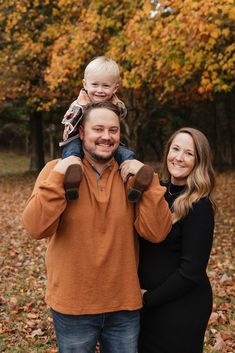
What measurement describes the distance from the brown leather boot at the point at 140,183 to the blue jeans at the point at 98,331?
71 cm

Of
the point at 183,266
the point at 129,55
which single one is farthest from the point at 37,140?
the point at 183,266

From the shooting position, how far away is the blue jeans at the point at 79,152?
103 inches

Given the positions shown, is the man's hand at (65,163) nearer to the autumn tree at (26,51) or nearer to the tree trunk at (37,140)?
the autumn tree at (26,51)

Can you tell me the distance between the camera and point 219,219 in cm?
1137

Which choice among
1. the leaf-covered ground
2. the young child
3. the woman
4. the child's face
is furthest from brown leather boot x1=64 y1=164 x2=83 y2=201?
the leaf-covered ground

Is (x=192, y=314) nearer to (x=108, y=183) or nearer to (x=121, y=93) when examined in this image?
(x=108, y=183)

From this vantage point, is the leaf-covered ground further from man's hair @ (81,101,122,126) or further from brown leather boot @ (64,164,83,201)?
man's hair @ (81,101,122,126)

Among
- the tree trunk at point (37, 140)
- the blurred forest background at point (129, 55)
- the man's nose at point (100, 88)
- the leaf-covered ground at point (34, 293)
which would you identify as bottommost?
the leaf-covered ground at point (34, 293)

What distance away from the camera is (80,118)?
9.10 ft

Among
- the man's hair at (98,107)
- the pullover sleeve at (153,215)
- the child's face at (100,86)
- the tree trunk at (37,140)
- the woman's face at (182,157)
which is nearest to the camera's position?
the pullover sleeve at (153,215)

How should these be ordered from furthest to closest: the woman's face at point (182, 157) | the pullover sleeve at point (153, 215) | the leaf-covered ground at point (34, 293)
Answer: the leaf-covered ground at point (34, 293) → the woman's face at point (182, 157) → the pullover sleeve at point (153, 215)

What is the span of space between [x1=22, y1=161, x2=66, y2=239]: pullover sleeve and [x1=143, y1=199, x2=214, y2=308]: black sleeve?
770mm

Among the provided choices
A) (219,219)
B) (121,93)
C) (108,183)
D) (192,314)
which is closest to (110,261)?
(108,183)

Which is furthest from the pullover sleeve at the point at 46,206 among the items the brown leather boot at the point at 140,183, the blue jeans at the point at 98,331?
the blue jeans at the point at 98,331
